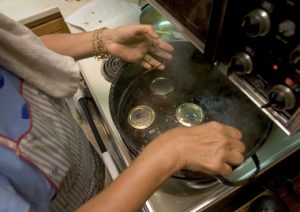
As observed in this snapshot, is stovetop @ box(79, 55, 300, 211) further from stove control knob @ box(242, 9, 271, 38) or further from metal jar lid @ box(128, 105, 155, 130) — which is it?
stove control knob @ box(242, 9, 271, 38)

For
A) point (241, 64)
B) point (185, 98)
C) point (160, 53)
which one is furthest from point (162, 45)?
point (241, 64)

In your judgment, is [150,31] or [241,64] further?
[150,31]

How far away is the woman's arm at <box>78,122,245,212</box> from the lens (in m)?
0.38

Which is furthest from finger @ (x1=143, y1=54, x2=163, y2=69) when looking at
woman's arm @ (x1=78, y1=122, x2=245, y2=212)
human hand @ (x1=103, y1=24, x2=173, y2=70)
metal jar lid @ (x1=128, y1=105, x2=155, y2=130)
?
woman's arm @ (x1=78, y1=122, x2=245, y2=212)

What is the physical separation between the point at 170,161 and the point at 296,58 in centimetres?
22

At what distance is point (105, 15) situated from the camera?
33.8 inches

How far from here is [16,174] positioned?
38 centimetres

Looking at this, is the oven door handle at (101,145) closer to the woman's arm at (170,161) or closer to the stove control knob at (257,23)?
the woman's arm at (170,161)

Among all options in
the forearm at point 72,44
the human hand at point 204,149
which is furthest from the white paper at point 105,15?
the human hand at point 204,149

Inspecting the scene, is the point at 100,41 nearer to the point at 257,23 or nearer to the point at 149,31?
the point at 149,31

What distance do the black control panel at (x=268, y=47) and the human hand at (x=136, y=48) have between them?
23 cm

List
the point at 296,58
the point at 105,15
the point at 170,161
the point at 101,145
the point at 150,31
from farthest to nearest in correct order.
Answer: the point at 105,15 → the point at 101,145 → the point at 150,31 → the point at 170,161 → the point at 296,58

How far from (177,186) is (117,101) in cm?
22

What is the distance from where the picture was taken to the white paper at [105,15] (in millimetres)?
830
